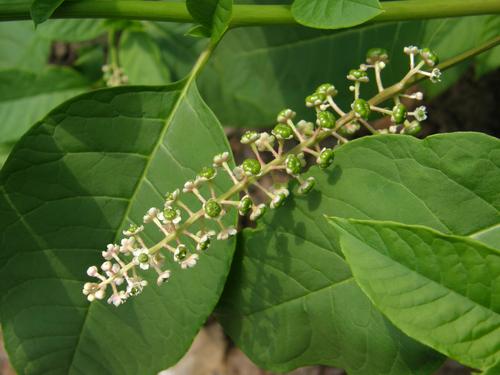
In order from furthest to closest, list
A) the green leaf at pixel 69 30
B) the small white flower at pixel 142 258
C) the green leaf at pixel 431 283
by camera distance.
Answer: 1. the green leaf at pixel 69 30
2. the small white flower at pixel 142 258
3. the green leaf at pixel 431 283

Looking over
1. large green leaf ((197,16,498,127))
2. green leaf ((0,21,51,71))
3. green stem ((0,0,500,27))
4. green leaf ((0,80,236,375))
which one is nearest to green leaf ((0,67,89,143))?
green leaf ((0,21,51,71))

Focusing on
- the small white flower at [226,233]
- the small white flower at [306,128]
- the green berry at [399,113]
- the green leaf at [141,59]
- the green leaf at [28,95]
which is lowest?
the green leaf at [28,95]

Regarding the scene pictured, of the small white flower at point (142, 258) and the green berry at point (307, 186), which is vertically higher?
the green berry at point (307, 186)

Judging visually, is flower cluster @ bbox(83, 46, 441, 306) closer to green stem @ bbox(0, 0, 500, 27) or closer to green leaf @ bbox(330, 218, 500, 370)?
green stem @ bbox(0, 0, 500, 27)

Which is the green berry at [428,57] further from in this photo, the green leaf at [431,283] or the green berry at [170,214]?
the green berry at [170,214]

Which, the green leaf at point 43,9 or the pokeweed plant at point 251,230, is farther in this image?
the green leaf at point 43,9

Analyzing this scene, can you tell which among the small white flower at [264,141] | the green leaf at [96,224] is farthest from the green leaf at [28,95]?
the small white flower at [264,141]

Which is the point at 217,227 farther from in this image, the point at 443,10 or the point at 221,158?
the point at 443,10

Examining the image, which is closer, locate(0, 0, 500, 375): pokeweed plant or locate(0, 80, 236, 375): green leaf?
locate(0, 0, 500, 375): pokeweed plant

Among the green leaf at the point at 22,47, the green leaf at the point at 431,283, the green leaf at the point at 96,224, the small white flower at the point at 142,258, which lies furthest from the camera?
the green leaf at the point at 22,47

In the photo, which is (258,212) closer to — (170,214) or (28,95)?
(170,214)
